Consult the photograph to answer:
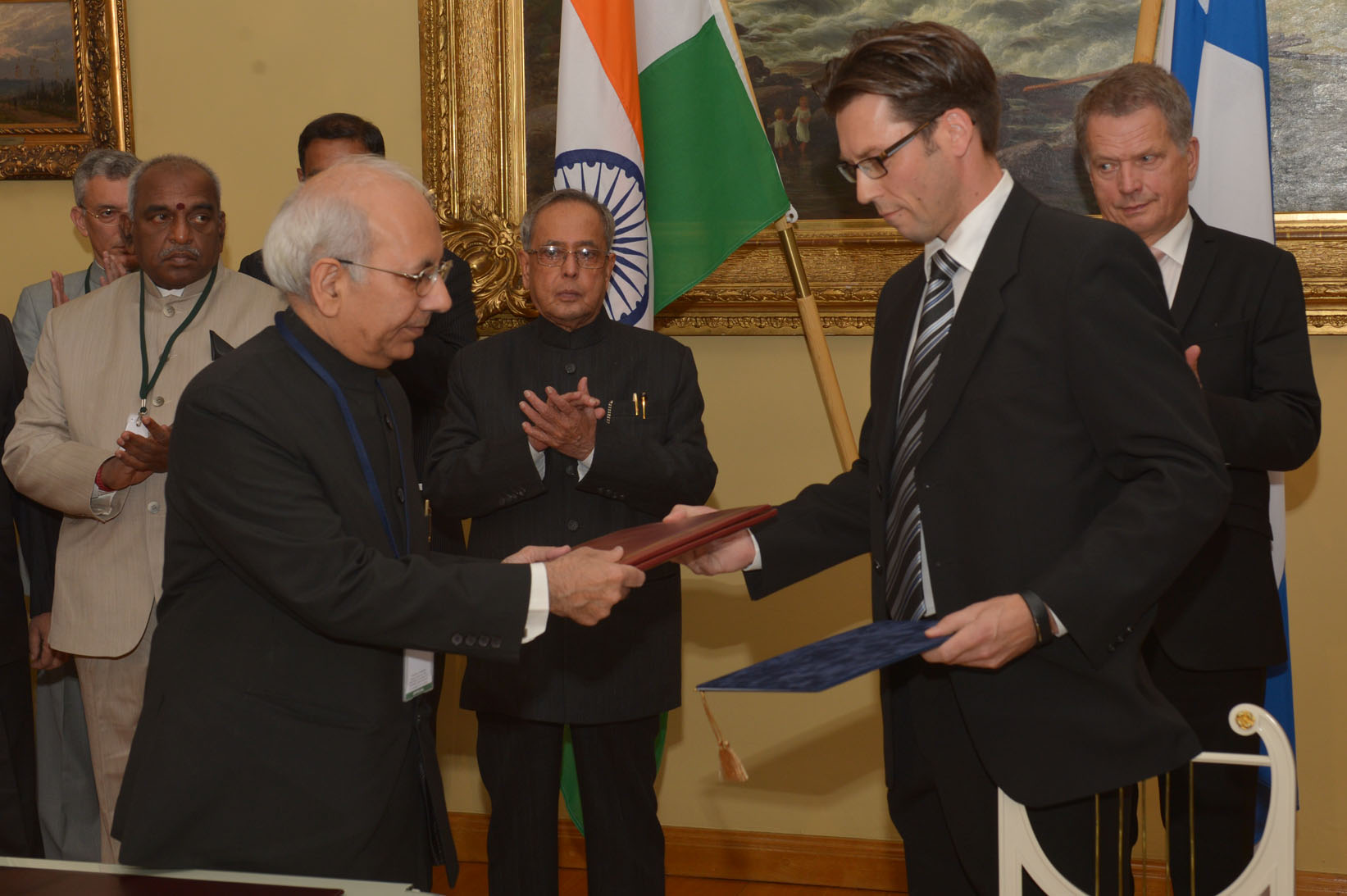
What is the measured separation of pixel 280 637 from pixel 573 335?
1495 millimetres

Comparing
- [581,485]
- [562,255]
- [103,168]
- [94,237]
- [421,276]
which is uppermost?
[103,168]

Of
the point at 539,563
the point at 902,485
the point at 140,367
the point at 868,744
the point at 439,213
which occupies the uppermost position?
the point at 439,213

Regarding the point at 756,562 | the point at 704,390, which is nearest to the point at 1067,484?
the point at 756,562

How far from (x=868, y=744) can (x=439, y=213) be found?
2.36 m

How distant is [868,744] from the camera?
13.9 feet

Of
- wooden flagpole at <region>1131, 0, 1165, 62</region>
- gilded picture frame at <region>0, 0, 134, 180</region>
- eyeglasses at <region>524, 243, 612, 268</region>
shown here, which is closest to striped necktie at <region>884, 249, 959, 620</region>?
eyeglasses at <region>524, 243, 612, 268</region>

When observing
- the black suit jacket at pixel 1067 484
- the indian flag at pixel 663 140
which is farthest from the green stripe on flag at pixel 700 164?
the black suit jacket at pixel 1067 484

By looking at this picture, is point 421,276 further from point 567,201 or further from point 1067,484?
point 567,201

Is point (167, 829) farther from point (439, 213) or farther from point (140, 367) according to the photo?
point (439, 213)

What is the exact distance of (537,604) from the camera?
2055 millimetres

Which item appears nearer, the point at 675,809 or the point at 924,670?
the point at 924,670

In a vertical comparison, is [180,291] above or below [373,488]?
above

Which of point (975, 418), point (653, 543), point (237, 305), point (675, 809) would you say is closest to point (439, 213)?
point (237, 305)

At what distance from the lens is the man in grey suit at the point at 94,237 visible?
391 centimetres
